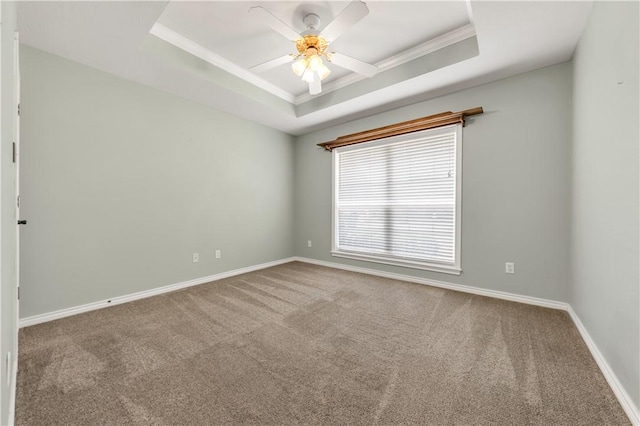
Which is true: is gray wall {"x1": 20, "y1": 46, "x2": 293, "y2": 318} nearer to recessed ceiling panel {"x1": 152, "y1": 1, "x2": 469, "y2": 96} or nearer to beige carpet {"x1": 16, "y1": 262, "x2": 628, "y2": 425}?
beige carpet {"x1": 16, "y1": 262, "x2": 628, "y2": 425}

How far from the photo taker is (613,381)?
4.63 feet

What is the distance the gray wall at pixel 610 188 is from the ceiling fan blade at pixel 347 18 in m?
1.38

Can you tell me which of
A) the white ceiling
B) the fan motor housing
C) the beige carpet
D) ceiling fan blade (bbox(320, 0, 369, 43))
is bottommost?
the beige carpet

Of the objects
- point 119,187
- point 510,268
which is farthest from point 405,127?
point 119,187

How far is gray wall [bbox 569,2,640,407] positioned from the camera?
128 cm

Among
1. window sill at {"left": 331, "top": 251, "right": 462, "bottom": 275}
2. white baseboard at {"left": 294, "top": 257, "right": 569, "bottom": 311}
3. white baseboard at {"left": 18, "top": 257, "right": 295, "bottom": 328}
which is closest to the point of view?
white baseboard at {"left": 18, "top": 257, "right": 295, "bottom": 328}

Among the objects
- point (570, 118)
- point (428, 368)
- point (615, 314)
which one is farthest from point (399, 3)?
point (428, 368)

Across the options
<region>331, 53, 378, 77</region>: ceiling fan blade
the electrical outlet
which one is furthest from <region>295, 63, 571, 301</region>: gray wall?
<region>331, 53, 378, 77</region>: ceiling fan blade

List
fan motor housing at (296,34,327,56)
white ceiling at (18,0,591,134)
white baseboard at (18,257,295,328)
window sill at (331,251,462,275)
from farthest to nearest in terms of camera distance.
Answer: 1. window sill at (331,251,462,275)
2. white baseboard at (18,257,295,328)
3. fan motor housing at (296,34,327,56)
4. white ceiling at (18,0,591,134)

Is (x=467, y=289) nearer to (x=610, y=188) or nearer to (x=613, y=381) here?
(x=613, y=381)

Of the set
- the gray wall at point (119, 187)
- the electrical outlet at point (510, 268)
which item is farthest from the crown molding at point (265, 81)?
the electrical outlet at point (510, 268)

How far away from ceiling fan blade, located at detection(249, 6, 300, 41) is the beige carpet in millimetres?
2305

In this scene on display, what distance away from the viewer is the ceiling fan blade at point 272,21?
5.65 ft

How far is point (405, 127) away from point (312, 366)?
298 centimetres
